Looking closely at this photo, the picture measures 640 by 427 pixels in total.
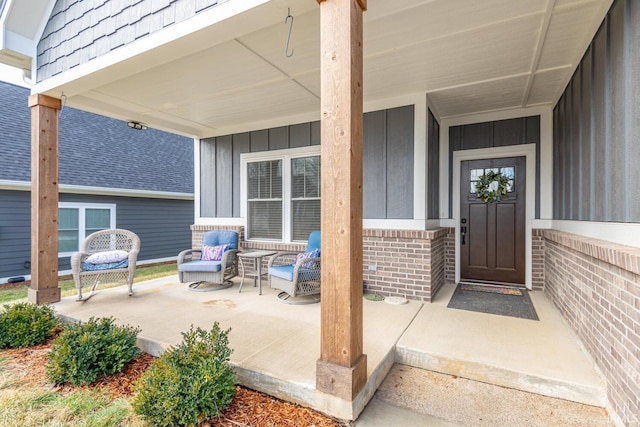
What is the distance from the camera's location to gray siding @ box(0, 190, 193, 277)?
6.88 meters

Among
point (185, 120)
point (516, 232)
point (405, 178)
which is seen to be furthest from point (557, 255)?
point (185, 120)

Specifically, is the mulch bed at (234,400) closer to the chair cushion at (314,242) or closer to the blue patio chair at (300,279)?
the blue patio chair at (300,279)

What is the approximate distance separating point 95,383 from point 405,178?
12.5 ft

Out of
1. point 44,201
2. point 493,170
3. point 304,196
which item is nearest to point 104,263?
point 44,201

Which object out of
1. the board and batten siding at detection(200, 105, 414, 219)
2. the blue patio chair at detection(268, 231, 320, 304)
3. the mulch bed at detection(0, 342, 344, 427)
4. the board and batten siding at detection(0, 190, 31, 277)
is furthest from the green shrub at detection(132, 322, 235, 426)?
the board and batten siding at detection(0, 190, 31, 277)

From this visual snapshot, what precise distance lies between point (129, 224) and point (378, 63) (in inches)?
339

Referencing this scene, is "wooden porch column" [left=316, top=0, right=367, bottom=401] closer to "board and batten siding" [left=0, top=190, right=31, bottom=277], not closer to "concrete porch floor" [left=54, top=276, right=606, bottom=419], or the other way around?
"concrete porch floor" [left=54, top=276, right=606, bottom=419]

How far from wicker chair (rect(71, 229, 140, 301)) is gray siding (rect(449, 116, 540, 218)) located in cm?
497

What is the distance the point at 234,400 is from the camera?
2.09 metres

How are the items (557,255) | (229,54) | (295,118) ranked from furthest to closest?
(295,118) → (557,255) → (229,54)

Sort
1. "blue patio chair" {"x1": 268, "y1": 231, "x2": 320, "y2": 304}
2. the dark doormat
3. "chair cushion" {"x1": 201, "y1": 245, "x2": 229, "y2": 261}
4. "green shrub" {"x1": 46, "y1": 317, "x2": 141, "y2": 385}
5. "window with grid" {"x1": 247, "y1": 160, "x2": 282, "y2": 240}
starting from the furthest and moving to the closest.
→ "window with grid" {"x1": 247, "y1": 160, "x2": 282, "y2": 240}, "chair cushion" {"x1": 201, "y1": 245, "x2": 229, "y2": 261}, "blue patio chair" {"x1": 268, "y1": 231, "x2": 320, "y2": 304}, the dark doormat, "green shrub" {"x1": 46, "y1": 317, "x2": 141, "y2": 385}

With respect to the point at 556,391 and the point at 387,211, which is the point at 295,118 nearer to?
the point at 387,211

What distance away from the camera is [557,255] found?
3.64 metres

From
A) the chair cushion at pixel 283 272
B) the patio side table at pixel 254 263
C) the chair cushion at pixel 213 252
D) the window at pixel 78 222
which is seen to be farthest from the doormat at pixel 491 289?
the window at pixel 78 222
